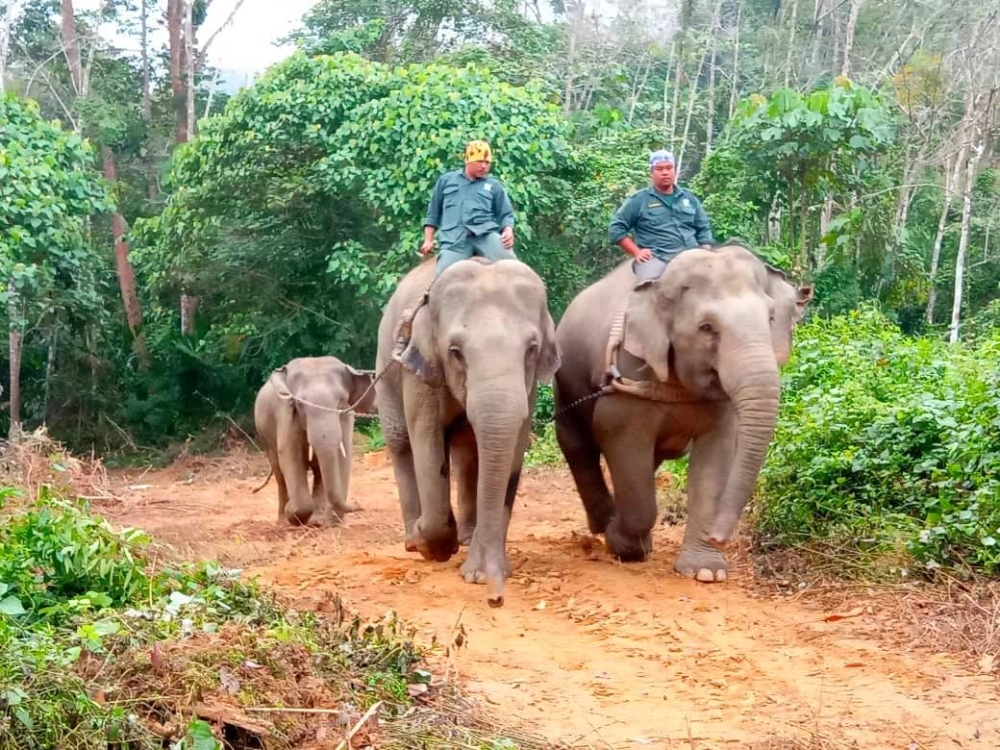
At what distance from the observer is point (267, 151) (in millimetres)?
16781

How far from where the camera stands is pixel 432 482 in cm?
757

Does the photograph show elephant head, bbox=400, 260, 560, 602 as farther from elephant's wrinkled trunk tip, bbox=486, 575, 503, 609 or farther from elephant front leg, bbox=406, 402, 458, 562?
elephant front leg, bbox=406, 402, 458, 562

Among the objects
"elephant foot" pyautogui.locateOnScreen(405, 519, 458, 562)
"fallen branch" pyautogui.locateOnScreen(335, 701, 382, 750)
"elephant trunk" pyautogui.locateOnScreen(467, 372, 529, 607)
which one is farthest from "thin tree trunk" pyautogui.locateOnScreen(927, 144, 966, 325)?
"fallen branch" pyautogui.locateOnScreen(335, 701, 382, 750)

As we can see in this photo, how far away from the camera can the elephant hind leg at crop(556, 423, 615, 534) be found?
28.6ft

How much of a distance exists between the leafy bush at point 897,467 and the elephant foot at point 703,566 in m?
0.60

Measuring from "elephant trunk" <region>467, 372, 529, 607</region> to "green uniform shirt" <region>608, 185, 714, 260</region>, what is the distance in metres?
1.84

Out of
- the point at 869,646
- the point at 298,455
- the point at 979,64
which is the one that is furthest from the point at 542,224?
the point at 869,646

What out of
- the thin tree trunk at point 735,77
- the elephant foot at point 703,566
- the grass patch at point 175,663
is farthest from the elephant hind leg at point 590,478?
the thin tree trunk at point 735,77

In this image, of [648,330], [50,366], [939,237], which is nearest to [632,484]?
[648,330]

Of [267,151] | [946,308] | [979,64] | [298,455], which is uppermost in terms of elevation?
[979,64]

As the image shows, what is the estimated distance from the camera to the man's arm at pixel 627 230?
8141 millimetres

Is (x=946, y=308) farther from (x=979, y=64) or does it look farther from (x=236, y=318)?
(x=236, y=318)

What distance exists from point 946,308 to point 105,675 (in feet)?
64.8

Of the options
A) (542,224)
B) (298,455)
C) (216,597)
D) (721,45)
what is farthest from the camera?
(721,45)
